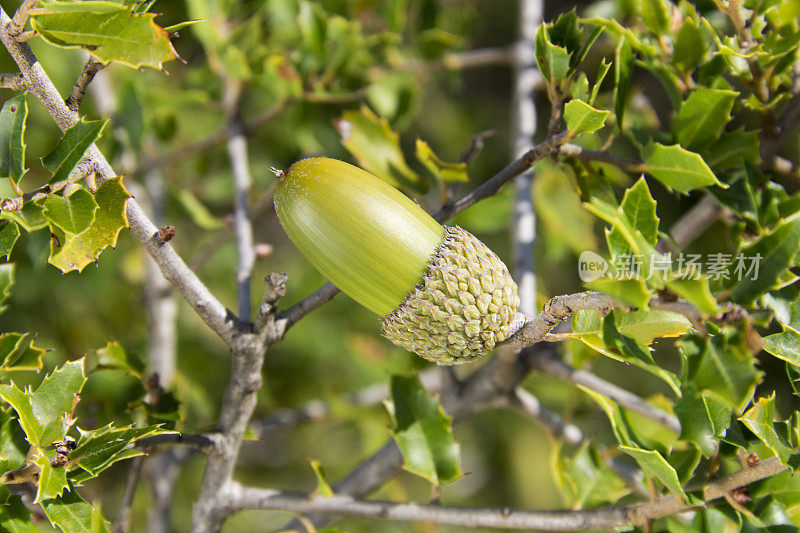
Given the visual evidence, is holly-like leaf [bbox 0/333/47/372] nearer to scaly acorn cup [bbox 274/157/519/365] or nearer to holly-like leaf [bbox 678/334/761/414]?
scaly acorn cup [bbox 274/157/519/365]

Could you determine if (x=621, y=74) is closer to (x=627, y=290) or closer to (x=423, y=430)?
(x=627, y=290)

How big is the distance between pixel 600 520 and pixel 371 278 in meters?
0.51

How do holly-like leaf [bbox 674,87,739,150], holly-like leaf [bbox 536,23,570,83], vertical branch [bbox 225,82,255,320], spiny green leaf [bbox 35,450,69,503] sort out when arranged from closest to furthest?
spiny green leaf [bbox 35,450,69,503], holly-like leaf [bbox 536,23,570,83], holly-like leaf [bbox 674,87,739,150], vertical branch [bbox 225,82,255,320]

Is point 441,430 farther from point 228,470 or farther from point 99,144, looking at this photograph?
point 99,144

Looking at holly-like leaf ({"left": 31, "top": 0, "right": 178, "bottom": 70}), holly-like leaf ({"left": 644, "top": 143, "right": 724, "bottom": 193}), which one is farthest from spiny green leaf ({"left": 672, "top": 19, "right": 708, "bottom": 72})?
holly-like leaf ({"left": 31, "top": 0, "right": 178, "bottom": 70})

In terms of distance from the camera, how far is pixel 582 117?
812mm

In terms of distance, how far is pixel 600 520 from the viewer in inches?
36.1

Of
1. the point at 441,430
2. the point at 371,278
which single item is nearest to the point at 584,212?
the point at 441,430

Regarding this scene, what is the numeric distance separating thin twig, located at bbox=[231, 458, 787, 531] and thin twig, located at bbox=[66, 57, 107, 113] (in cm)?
61

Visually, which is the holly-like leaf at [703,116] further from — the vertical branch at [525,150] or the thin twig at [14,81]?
the thin twig at [14,81]

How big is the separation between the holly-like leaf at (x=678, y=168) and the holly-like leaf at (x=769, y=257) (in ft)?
0.53

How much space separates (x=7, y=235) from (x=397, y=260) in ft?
1.61

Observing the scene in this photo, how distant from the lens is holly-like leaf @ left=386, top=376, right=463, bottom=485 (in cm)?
98

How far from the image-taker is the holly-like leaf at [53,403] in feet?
2.55
